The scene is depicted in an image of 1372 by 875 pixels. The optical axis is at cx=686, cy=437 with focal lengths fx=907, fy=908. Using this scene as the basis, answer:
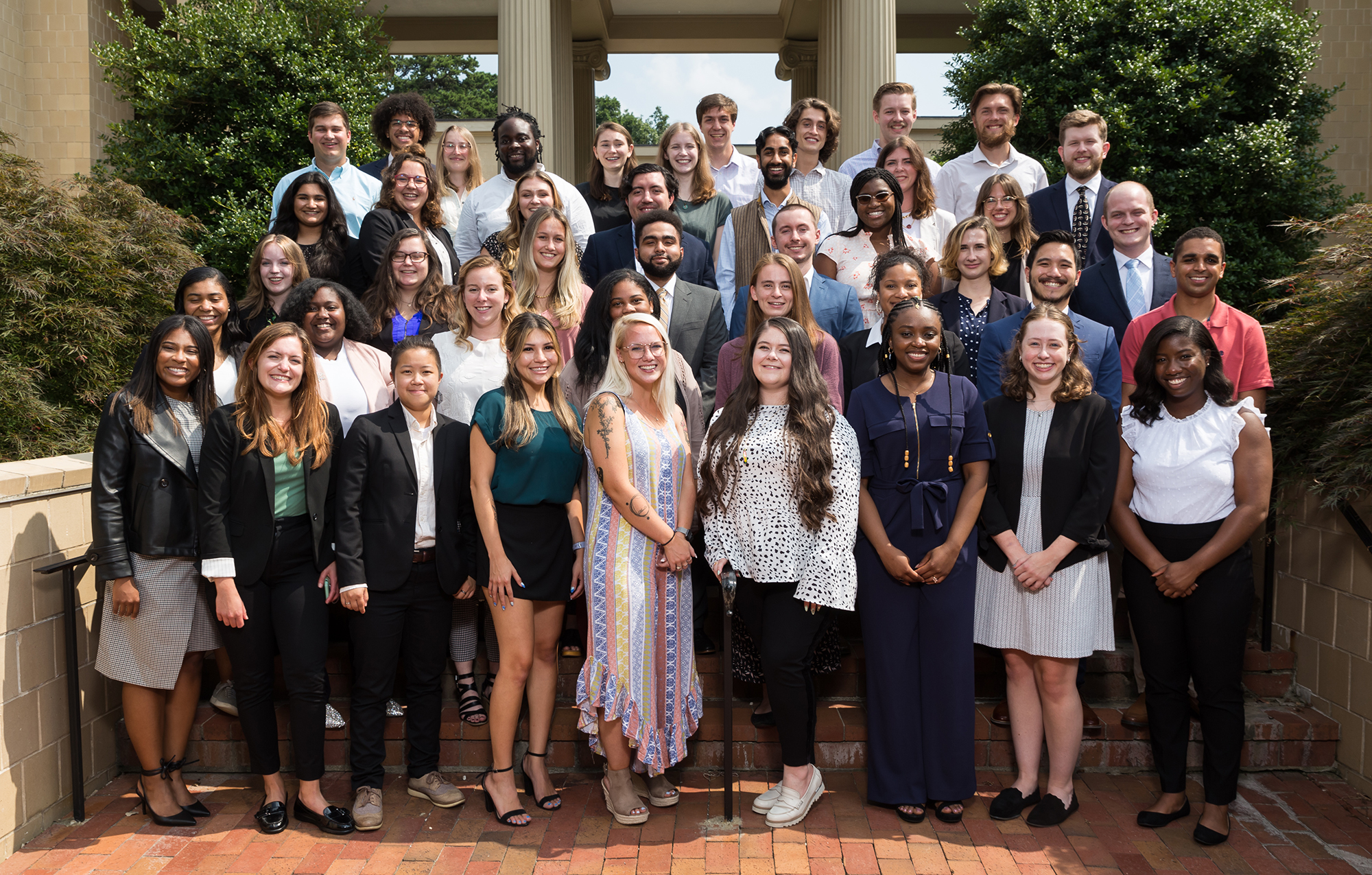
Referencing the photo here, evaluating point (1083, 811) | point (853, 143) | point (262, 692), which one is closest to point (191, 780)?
point (262, 692)

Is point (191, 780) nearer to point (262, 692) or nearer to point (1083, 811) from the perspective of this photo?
point (262, 692)

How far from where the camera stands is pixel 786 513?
3.75 m

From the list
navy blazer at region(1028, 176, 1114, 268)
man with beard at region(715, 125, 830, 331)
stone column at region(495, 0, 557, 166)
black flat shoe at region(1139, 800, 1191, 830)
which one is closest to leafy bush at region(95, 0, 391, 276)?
stone column at region(495, 0, 557, 166)

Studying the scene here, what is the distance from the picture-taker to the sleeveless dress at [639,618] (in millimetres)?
3830

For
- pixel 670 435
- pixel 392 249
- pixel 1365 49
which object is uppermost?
pixel 1365 49

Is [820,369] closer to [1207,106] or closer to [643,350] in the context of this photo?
[643,350]

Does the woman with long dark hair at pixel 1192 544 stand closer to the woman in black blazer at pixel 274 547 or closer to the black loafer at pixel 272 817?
the woman in black blazer at pixel 274 547

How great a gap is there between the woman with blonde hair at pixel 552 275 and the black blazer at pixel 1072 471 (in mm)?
2257

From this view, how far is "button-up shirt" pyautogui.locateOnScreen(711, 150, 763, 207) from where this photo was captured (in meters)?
6.48

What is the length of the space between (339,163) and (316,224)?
100 centimetres

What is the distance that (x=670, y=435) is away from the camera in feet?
13.0

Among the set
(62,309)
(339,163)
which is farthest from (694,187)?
(62,309)

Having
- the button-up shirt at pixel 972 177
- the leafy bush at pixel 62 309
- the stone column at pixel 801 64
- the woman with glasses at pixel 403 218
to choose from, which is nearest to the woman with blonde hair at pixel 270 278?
the woman with glasses at pixel 403 218

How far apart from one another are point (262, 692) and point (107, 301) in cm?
469
